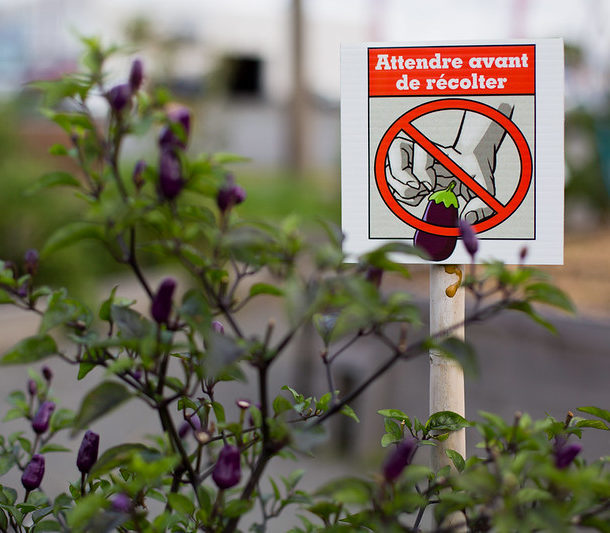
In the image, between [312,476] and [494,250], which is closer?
[494,250]

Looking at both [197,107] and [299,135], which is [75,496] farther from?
[299,135]

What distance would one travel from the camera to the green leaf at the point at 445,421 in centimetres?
98

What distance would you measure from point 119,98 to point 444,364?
0.58 m

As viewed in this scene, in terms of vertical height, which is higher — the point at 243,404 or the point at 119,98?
the point at 119,98

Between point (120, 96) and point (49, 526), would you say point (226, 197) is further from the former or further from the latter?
point (49, 526)

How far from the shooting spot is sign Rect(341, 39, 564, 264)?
3.24 feet

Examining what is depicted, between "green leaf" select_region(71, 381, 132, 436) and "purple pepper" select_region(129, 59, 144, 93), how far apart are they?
0.32 meters

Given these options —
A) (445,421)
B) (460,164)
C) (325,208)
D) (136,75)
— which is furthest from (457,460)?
(325,208)

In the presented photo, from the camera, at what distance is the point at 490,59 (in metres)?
1.00

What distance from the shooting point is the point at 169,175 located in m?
A: 0.69

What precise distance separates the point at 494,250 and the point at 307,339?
1922mm

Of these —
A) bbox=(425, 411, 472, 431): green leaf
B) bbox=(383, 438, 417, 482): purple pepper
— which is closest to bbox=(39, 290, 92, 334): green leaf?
bbox=(383, 438, 417, 482): purple pepper

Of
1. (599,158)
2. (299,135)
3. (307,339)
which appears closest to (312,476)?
(307,339)

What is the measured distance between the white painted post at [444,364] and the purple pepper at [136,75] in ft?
1.57
